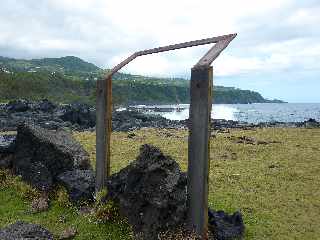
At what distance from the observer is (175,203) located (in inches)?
400

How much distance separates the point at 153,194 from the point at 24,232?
308 centimetres

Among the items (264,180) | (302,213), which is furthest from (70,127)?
(302,213)

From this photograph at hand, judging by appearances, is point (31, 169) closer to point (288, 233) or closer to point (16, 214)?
point (16, 214)

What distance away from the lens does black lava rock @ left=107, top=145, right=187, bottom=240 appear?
33.4ft

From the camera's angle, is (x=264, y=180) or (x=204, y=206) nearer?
(x=204, y=206)

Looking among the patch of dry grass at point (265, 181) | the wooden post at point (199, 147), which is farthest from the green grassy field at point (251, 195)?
the wooden post at point (199, 147)

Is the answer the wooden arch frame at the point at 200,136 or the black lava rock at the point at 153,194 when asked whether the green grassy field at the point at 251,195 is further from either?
the wooden arch frame at the point at 200,136

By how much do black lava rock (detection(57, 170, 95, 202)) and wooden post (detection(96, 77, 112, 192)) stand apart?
2.15 feet

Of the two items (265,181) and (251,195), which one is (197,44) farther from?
(265,181)

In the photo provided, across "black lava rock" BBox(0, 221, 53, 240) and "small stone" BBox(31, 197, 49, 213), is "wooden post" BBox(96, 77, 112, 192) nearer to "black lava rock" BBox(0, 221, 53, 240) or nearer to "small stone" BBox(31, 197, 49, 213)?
"small stone" BBox(31, 197, 49, 213)

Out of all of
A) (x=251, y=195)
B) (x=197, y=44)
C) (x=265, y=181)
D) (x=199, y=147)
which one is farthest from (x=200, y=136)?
(x=265, y=181)

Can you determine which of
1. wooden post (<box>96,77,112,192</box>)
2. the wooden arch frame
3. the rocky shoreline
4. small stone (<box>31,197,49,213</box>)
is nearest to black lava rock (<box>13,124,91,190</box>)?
small stone (<box>31,197,49,213</box>)

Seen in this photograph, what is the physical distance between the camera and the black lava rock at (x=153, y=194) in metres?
10.2

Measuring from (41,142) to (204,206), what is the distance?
8.00m
